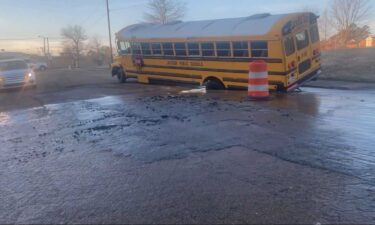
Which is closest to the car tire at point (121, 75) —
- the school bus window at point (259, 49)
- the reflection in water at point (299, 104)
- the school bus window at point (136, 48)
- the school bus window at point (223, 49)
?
the school bus window at point (136, 48)

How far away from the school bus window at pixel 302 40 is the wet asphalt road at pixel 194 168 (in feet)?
16.4

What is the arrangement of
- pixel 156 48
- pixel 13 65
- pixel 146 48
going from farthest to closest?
pixel 13 65 < pixel 146 48 < pixel 156 48

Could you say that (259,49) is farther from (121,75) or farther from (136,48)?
(121,75)

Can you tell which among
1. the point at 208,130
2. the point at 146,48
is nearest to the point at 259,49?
the point at 146,48

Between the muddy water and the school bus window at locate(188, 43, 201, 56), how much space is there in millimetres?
5022

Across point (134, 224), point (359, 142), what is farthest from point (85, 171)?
point (359, 142)

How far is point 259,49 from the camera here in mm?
14219

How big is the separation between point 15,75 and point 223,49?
491 inches

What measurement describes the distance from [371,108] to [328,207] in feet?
23.3

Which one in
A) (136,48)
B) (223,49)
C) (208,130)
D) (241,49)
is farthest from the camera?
(136,48)

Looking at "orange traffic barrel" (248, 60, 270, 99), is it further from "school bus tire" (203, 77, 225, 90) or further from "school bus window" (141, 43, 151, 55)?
"school bus window" (141, 43, 151, 55)

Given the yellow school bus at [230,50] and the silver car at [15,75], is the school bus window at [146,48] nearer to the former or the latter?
the yellow school bus at [230,50]

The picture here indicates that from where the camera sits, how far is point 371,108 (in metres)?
10.0

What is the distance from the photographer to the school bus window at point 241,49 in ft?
47.9
